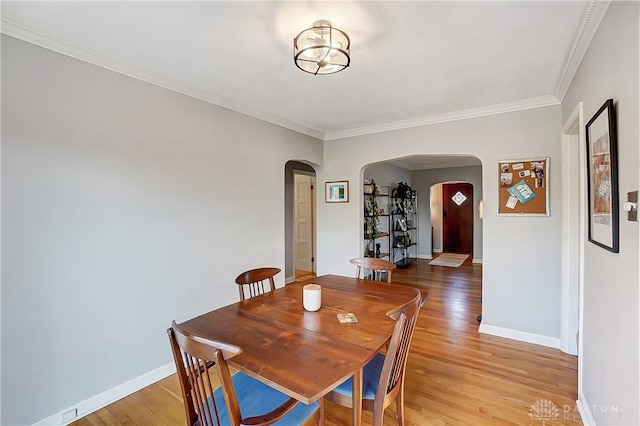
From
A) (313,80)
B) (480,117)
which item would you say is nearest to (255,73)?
(313,80)

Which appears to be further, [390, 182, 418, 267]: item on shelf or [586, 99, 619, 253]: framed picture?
[390, 182, 418, 267]: item on shelf

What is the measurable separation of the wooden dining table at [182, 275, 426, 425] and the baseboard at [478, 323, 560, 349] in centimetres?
176

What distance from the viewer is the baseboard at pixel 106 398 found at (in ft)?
6.30

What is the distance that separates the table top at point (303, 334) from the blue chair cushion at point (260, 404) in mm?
253

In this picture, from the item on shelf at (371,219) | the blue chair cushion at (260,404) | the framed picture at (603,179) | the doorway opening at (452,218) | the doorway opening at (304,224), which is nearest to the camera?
the blue chair cushion at (260,404)

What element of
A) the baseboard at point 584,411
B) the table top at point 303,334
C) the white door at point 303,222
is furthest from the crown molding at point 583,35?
the white door at point 303,222

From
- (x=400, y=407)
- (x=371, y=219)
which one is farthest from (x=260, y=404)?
(x=371, y=219)

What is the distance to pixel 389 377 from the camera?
4.74 ft

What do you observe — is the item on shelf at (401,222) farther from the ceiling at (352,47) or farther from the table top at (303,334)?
the table top at (303,334)

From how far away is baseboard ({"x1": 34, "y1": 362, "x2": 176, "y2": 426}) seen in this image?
192 cm

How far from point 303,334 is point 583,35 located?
94.1 inches

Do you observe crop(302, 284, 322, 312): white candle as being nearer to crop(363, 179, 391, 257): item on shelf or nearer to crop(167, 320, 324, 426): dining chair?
crop(167, 320, 324, 426): dining chair

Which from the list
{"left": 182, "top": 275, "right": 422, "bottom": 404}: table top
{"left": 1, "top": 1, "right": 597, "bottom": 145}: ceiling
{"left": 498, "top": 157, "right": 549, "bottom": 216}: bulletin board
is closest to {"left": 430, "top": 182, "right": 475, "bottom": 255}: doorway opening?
{"left": 498, "top": 157, "right": 549, "bottom": 216}: bulletin board

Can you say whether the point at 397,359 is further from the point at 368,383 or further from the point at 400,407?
the point at 400,407
